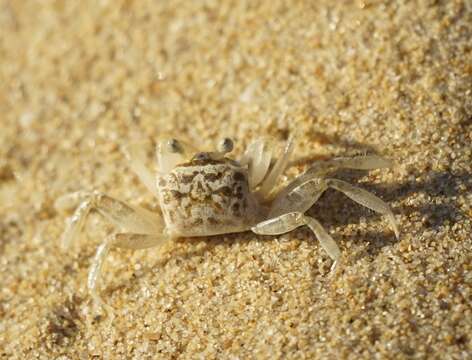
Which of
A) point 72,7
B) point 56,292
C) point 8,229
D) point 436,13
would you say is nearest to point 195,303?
point 56,292

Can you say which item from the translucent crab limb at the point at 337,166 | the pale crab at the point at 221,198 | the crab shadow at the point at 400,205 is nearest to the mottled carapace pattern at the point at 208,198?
the pale crab at the point at 221,198

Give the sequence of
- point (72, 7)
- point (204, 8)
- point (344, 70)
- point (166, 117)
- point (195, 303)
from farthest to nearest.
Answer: point (72, 7) < point (204, 8) < point (166, 117) < point (344, 70) < point (195, 303)

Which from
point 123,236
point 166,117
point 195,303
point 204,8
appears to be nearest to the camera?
point 195,303

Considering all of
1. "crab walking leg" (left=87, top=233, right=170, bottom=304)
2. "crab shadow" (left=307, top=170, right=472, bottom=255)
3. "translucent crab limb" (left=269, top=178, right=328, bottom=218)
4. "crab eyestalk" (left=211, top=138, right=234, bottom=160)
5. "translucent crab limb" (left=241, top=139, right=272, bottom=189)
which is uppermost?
"crab eyestalk" (left=211, top=138, right=234, bottom=160)

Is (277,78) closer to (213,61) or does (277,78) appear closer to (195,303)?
(213,61)

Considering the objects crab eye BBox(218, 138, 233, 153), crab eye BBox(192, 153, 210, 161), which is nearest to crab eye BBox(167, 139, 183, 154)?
crab eye BBox(192, 153, 210, 161)

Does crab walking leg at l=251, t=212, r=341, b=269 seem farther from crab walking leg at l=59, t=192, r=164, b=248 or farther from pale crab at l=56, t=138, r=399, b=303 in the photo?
crab walking leg at l=59, t=192, r=164, b=248
